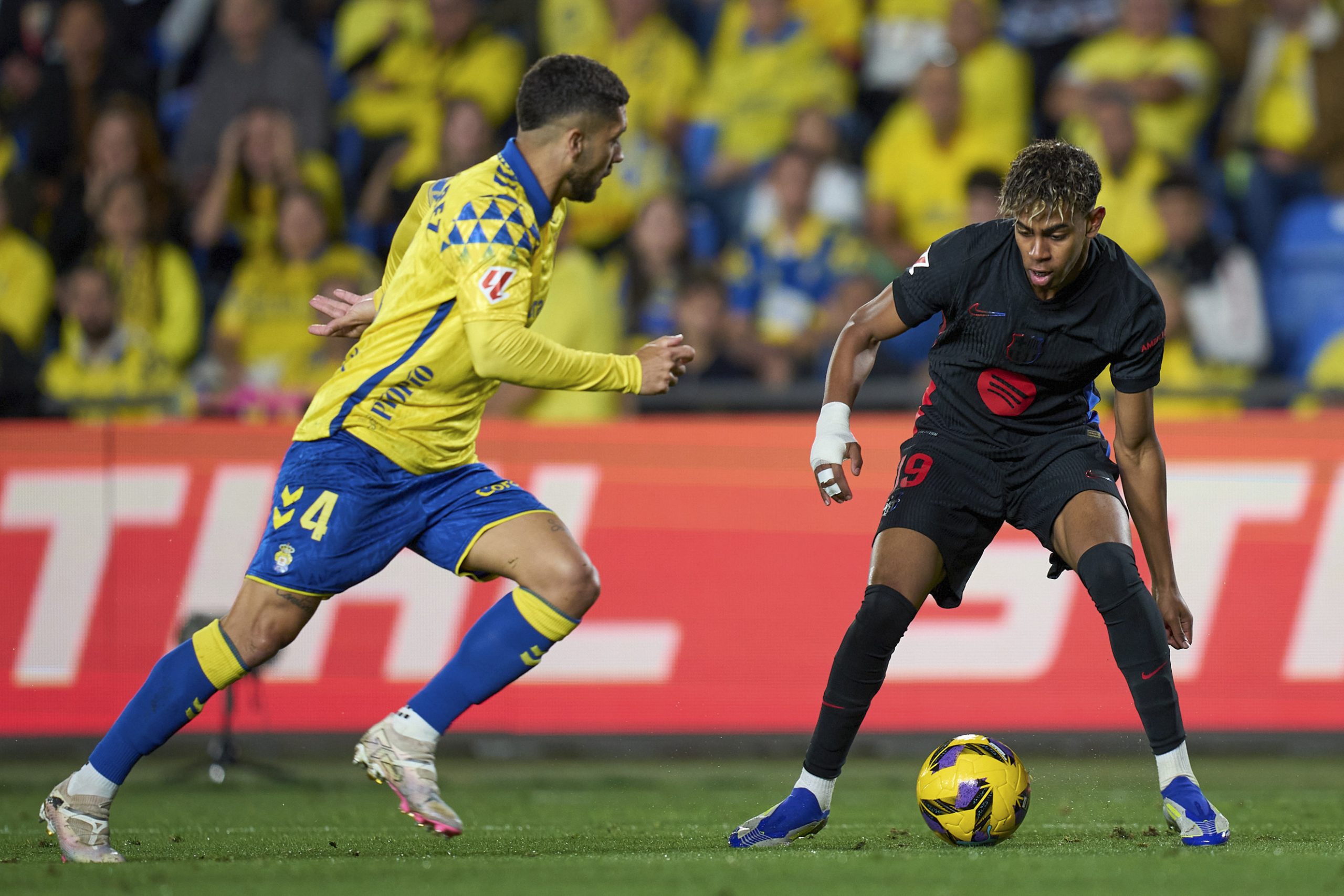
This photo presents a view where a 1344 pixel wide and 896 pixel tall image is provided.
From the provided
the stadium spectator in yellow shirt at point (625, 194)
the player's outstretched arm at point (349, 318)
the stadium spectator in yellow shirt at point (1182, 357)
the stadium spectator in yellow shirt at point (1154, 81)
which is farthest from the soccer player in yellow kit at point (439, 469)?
the stadium spectator in yellow shirt at point (1154, 81)

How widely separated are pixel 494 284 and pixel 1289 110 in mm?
7650

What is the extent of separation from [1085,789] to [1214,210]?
474 cm

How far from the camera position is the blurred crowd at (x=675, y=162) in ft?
31.7

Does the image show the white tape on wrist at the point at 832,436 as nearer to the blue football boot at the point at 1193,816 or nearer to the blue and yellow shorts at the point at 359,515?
the blue and yellow shorts at the point at 359,515

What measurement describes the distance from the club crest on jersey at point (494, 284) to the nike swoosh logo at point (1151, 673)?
2.15 meters

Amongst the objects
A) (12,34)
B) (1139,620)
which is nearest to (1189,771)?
(1139,620)

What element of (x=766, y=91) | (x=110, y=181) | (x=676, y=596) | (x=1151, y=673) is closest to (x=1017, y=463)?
(x=1151, y=673)

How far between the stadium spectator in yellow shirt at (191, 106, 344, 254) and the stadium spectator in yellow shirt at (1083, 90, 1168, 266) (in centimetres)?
505

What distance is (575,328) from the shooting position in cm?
956

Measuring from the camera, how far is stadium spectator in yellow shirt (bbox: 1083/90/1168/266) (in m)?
9.71

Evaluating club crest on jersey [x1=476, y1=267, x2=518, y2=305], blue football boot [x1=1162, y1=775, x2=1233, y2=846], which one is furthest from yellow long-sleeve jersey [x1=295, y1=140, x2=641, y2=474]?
blue football boot [x1=1162, y1=775, x2=1233, y2=846]

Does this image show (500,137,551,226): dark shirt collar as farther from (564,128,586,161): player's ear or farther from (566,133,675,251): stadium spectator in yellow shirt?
(566,133,675,251): stadium spectator in yellow shirt

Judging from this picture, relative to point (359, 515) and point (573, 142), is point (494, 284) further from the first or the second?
point (359, 515)

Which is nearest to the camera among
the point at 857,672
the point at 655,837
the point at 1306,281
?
the point at 857,672
